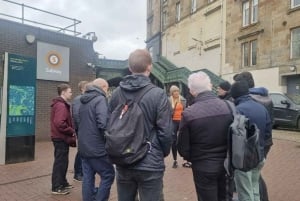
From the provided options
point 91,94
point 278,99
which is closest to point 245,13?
point 278,99

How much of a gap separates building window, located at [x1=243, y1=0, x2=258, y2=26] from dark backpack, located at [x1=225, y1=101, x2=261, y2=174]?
2266 cm

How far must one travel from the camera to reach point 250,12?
25422 mm

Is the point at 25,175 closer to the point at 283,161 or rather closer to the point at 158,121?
the point at 158,121

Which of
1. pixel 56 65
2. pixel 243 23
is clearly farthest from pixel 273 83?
pixel 56 65

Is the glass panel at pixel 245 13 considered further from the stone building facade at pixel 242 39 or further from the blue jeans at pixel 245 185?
the blue jeans at pixel 245 185

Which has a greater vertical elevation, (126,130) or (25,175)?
(126,130)

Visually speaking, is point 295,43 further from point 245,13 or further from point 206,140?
point 206,140

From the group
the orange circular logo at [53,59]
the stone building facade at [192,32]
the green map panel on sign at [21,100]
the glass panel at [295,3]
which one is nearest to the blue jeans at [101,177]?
the green map panel on sign at [21,100]

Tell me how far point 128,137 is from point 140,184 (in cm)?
46

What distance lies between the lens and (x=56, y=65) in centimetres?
1409

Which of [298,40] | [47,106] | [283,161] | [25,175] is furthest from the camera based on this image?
[298,40]

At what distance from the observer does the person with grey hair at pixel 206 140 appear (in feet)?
11.9

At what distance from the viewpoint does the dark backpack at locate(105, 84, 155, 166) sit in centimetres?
313

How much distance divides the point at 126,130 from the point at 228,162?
42.4 inches
